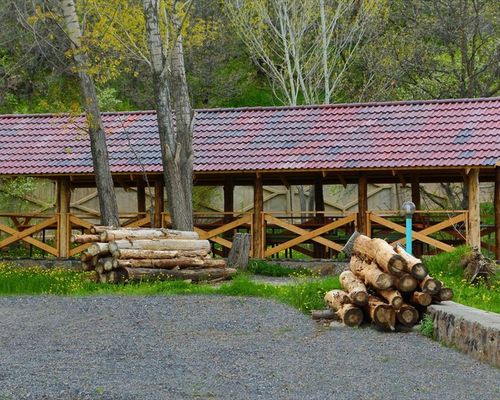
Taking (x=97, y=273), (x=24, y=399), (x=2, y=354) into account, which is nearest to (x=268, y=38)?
(x=97, y=273)

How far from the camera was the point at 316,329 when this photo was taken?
13.4 meters

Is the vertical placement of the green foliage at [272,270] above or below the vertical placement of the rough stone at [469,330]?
above

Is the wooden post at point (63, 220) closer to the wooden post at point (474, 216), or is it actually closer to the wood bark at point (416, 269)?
the wooden post at point (474, 216)

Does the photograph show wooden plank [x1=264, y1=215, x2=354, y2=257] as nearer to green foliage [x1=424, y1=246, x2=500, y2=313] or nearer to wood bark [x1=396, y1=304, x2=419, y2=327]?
green foliage [x1=424, y1=246, x2=500, y2=313]

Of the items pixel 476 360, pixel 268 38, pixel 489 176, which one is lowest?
pixel 476 360

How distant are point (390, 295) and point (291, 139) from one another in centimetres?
1091

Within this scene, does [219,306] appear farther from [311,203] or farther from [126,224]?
[311,203]

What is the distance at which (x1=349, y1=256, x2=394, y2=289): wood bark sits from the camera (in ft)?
43.8

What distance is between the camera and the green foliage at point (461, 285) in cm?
1463

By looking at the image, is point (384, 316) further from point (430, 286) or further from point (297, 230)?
point (297, 230)

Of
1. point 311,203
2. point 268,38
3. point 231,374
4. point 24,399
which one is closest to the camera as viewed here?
point 24,399

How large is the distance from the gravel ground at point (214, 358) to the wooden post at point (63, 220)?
27.1 feet

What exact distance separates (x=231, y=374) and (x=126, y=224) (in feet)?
48.1

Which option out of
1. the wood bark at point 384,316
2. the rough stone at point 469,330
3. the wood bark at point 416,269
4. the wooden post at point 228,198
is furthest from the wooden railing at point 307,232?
the rough stone at point 469,330
